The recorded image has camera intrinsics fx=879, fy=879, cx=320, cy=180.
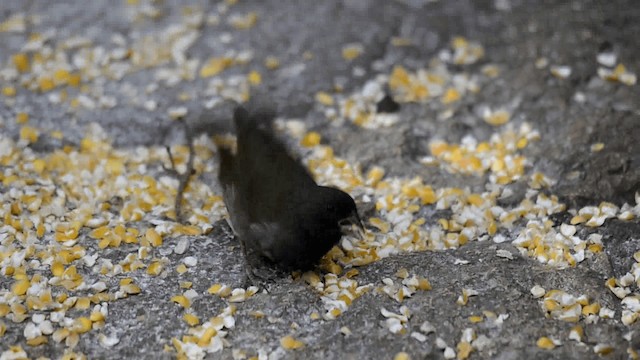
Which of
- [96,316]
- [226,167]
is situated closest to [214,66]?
[226,167]

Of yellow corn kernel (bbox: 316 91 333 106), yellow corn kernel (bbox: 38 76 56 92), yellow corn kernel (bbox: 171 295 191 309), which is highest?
yellow corn kernel (bbox: 38 76 56 92)

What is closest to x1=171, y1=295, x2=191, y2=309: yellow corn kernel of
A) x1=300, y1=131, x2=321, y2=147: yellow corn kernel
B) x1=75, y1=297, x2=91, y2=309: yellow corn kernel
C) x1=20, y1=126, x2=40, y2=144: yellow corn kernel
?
x1=75, y1=297, x2=91, y2=309: yellow corn kernel

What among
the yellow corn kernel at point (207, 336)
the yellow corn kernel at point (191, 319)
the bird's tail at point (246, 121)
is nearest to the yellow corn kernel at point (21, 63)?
the bird's tail at point (246, 121)

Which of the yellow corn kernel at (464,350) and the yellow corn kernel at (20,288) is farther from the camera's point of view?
the yellow corn kernel at (20,288)

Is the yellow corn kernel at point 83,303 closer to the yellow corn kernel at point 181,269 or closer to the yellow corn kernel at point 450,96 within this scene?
the yellow corn kernel at point 181,269

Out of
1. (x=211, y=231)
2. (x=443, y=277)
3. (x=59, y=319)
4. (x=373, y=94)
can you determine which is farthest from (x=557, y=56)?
(x=59, y=319)

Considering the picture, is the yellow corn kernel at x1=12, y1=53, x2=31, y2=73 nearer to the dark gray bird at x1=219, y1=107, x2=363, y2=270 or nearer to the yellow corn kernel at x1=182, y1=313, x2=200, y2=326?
the dark gray bird at x1=219, y1=107, x2=363, y2=270

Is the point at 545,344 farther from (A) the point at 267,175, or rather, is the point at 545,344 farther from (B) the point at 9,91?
(B) the point at 9,91
